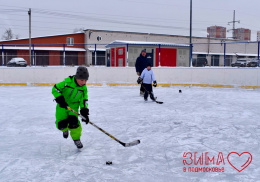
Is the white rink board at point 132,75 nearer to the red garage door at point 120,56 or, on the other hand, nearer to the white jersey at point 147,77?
the white jersey at point 147,77

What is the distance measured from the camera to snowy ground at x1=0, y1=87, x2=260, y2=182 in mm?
2812

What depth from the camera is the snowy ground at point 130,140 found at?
281cm

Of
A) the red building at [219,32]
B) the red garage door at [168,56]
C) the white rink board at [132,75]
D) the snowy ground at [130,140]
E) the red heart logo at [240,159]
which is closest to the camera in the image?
the snowy ground at [130,140]

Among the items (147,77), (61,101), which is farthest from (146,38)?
(61,101)

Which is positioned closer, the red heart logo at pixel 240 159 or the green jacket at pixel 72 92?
the red heart logo at pixel 240 159

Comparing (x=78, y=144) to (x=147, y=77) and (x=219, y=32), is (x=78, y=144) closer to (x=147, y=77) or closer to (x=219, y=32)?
(x=147, y=77)

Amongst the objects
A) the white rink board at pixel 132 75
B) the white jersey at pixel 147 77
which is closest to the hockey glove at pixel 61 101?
the white jersey at pixel 147 77

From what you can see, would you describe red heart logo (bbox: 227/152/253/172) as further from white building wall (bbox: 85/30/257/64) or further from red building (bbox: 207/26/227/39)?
red building (bbox: 207/26/227/39)

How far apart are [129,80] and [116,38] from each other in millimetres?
21034

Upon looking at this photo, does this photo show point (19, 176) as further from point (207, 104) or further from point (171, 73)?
point (171, 73)

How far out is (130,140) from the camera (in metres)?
4.03

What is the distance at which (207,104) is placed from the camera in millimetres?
7512

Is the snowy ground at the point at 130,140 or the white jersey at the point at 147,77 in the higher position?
the white jersey at the point at 147,77

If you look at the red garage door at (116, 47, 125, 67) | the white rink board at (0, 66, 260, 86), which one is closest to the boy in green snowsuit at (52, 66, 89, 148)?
the white rink board at (0, 66, 260, 86)
